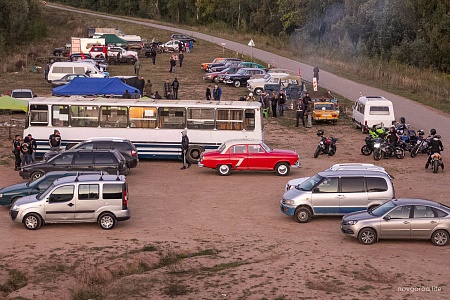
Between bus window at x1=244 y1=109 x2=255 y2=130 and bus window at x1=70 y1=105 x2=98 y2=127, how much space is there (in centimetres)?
657

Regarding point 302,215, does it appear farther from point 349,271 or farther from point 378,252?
point 349,271

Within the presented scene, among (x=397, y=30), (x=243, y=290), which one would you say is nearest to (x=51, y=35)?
(x=397, y=30)

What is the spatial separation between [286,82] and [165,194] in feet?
86.8

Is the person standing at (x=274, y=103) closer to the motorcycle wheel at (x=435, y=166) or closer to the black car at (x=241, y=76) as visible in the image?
the black car at (x=241, y=76)

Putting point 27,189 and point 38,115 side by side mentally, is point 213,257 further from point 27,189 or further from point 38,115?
point 38,115

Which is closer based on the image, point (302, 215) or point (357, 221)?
point (357, 221)

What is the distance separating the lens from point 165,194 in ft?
90.3

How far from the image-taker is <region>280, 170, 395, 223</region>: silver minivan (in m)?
23.3

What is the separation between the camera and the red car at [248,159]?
30.6 meters

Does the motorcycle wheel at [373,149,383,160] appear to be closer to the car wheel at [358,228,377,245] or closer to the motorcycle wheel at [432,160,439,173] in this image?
the motorcycle wheel at [432,160,439,173]

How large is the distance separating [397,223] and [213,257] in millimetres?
5182

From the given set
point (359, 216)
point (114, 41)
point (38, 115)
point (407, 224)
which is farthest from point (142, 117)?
point (114, 41)

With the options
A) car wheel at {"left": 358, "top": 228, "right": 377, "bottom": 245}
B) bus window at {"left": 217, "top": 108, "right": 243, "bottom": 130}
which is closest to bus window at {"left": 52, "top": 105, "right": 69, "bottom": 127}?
bus window at {"left": 217, "top": 108, "right": 243, "bottom": 130}

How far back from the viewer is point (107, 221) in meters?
22.4
